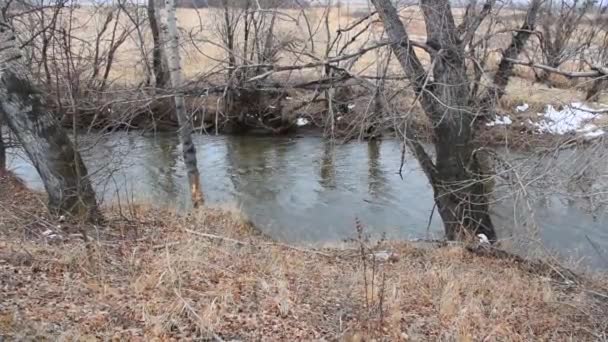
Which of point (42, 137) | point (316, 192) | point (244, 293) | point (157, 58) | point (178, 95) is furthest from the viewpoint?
point (157, 58)

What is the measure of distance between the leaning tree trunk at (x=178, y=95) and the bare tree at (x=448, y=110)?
3865mm

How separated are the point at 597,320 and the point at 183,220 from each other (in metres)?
6.84

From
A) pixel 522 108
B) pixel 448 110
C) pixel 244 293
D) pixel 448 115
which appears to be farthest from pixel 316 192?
pixel 522 108

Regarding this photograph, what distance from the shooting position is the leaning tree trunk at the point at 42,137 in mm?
7770

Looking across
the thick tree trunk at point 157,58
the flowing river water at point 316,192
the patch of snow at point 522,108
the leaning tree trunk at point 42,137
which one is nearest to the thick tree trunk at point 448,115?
the flowing river water at point 316,192

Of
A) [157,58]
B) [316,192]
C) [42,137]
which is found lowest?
[316,192]

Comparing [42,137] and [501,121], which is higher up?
[42,137]

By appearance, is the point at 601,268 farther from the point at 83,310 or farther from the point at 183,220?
the point at 83,310

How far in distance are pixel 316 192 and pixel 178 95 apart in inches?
219

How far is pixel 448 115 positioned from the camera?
10.2 m

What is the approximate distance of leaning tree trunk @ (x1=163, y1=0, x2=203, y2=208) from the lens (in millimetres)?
11263

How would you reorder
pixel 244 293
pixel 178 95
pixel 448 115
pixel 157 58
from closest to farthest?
1. pixel 244 293
2. pixel 448 115
3. pixel 178 95
4. pixel 157 58

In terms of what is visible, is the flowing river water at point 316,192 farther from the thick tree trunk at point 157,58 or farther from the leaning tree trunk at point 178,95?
the thick tree trunk at point 157,58

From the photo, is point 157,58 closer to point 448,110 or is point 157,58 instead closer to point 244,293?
point 448,110
